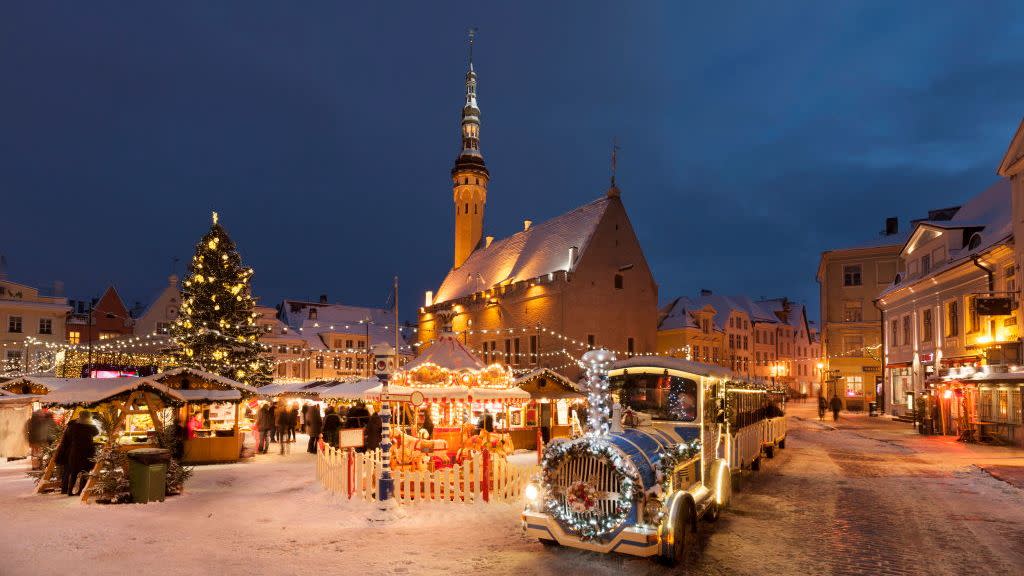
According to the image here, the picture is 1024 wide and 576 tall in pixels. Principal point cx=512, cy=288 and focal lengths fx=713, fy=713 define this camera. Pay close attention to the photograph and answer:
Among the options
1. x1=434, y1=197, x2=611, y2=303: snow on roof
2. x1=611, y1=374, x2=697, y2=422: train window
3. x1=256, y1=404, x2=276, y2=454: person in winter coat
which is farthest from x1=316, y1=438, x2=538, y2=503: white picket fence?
x1=434, y1=197, x2=611, y2=303: snow on roof

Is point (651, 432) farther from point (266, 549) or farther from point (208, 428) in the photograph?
point (208, 428)

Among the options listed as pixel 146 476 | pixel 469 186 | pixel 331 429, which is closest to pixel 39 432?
pixel 331 429

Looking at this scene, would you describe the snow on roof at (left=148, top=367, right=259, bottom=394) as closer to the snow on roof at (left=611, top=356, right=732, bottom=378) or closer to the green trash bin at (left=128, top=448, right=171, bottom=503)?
the green trash bin at (left=128, top=448, right=171, bottom=503)

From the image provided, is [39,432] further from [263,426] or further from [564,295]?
[564,295]

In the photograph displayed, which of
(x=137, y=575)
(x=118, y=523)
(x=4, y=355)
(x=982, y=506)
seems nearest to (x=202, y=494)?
(x=118, y=523)

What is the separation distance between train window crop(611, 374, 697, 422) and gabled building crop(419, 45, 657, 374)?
29.2 metres

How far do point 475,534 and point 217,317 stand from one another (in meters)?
28.5

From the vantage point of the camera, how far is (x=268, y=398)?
3484cm

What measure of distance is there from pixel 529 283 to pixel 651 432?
37.1m

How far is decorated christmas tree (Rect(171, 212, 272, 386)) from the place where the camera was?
1391 inches

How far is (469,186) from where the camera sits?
64062 millimetres

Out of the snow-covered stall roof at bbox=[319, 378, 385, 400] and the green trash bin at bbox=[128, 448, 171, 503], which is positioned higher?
the snow-covered stall roof at bbox=[319, 378, 385, 400]

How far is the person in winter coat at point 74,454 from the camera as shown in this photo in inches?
575

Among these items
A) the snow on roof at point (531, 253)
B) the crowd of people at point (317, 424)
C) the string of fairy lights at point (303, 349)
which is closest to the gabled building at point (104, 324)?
the string of fairy lights at point (303, 349)
